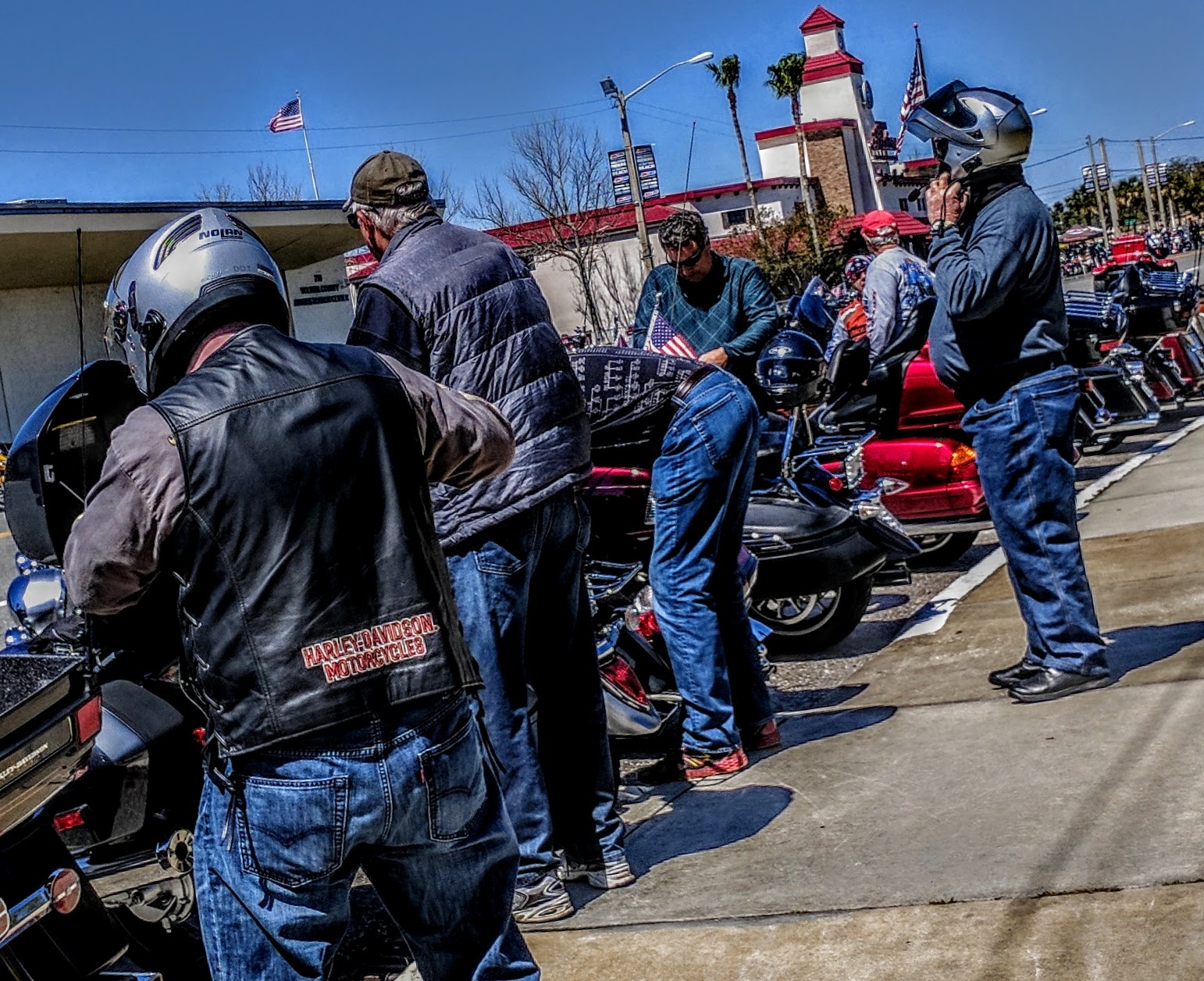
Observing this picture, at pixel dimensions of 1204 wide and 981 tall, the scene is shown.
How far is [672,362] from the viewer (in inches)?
188

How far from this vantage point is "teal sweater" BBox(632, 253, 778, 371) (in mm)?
6391

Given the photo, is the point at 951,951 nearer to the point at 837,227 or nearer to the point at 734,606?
the point at 734,606

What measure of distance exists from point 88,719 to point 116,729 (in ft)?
2.19

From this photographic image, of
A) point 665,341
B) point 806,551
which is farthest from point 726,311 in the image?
point 806,551

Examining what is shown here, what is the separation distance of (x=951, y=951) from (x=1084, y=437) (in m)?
7.38

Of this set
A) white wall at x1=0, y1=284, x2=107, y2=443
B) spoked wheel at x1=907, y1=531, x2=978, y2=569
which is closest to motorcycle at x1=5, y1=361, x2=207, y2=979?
spoked wheel at x1=907, y1=531, x2=978, y2=569

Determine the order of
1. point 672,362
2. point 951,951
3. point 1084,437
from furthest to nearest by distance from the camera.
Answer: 1. point 1084,437
2. point 672,362
3. point 951,951

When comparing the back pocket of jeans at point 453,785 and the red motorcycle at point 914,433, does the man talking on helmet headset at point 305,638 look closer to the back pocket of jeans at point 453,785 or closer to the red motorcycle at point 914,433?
the back pocket of jeans at point 453,785

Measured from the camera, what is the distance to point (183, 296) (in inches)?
97.3

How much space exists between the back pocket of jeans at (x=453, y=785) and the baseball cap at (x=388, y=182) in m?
1.88

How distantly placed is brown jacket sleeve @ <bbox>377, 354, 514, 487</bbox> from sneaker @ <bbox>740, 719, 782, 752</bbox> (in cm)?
261

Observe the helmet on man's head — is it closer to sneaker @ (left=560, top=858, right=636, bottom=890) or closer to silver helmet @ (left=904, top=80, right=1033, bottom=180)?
silver helmet @ (left=904, top=80, right=1033, bottom=180)

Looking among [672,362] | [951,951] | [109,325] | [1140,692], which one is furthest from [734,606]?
[109,325]

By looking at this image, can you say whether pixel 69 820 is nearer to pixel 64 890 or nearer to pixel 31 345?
pixel 64 890
